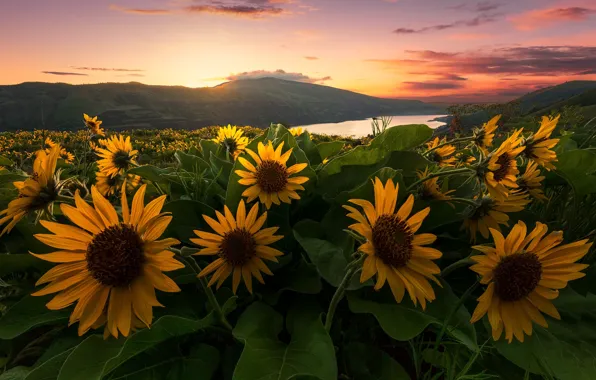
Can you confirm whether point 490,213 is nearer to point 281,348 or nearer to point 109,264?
point 281,348

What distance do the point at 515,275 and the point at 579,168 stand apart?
0.88 meters

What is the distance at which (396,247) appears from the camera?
38.2 inches

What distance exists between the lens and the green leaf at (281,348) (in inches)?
38.6

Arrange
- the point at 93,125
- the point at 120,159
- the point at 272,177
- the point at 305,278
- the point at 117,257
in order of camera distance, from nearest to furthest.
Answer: the point at 117,257, the point at 305,278, the point at 272,177, the point at 120,159, the point at 93,125

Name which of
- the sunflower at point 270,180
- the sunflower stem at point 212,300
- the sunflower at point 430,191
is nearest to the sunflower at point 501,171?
the sunflower at point 430,191

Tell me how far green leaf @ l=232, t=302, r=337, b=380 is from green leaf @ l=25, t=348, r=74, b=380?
47 centimetres

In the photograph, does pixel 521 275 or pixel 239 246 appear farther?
pixel 239 246

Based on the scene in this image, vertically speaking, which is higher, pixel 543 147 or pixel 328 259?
pixel 543 147

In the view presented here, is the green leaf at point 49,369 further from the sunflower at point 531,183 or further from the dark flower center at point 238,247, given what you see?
the sunflower at point 531,183

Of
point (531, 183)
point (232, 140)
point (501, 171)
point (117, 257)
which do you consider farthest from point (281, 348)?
point (232, 140)

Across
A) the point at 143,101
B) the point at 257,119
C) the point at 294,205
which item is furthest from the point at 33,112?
the point at 294,205

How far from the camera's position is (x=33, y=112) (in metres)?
84.9

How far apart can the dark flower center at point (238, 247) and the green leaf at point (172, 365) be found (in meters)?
0.27

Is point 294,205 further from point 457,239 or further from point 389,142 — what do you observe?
point 457,239
